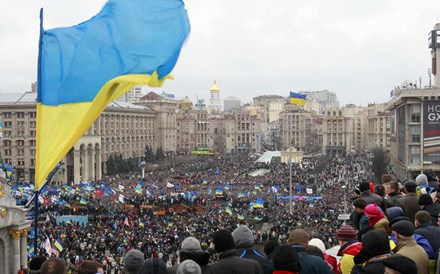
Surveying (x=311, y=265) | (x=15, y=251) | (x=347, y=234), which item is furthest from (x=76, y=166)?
(x=311, y=265)

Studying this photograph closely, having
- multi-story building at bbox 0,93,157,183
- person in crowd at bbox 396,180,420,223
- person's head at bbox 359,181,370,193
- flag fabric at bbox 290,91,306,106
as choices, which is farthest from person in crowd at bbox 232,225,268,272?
multi-story building at bbox 0,93,157,183

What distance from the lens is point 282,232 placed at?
24844mm

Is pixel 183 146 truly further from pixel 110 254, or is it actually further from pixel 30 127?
pixel 110 254

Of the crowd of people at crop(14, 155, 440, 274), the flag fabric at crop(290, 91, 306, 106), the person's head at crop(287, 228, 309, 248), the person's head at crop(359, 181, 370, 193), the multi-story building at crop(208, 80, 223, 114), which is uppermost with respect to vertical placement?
the multi-story building at crop(208, 80, 223, 114)

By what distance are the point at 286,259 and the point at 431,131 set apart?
41.4 m

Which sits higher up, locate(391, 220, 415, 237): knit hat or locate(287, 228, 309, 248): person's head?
locate(391, 220, 415, 237): knit hat

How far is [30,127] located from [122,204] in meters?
32.8

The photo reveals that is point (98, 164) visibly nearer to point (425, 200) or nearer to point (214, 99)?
point (425, 200)

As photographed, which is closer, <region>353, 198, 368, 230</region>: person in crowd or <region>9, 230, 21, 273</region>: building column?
<region>353, 198, 368, 230</region>: person in crowd

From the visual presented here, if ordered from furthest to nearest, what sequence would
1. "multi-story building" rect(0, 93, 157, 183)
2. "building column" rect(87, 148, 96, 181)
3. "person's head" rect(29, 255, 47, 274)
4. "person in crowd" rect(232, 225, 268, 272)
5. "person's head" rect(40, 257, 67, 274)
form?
"building column" rect(87, 148, 96, 181), "multi-story building" rect(0, 93, 157, 183), "person's head" rect(29, 255, 47, 274), "person in crowd" rect(232, 225, 268, 272), "person's head" rect(40, 257, 67, 274)

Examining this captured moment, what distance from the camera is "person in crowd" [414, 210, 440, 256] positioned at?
657 cm

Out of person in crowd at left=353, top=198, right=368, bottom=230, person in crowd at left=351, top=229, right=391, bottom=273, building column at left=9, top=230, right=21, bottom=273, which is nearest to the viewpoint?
person in crowd at left=351, top=229, right=391, bottom=273

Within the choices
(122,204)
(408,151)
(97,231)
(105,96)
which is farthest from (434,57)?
(105,96)

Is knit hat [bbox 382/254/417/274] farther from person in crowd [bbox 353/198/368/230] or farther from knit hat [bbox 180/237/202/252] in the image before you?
person in crowd [bbox 353/198/368/230]
